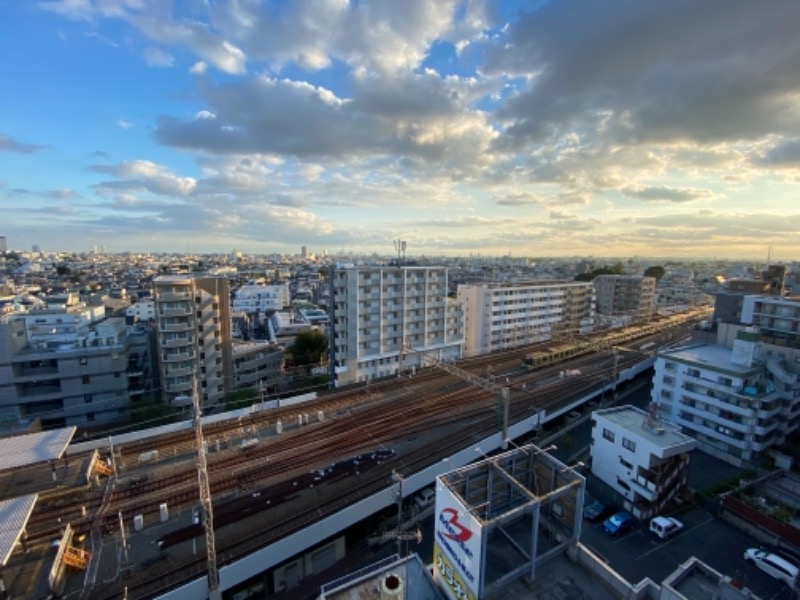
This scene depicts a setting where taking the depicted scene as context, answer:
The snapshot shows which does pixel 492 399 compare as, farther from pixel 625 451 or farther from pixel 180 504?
pixel 180 504

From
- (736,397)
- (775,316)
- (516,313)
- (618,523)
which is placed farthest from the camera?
(516,313)

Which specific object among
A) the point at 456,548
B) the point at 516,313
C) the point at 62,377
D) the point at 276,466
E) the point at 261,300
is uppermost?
the point at 456,548

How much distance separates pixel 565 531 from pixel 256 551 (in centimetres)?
1010

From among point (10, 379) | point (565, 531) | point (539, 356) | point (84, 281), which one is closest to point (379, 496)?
point (565, 531)

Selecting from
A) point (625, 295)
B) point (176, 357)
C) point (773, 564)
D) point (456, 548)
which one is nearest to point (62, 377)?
point (176, 357)

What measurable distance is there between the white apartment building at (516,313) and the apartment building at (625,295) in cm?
1367

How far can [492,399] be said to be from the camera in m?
25.7

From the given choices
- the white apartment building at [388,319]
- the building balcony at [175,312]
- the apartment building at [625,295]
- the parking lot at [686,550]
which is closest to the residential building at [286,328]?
the white apartment building at [388,319]

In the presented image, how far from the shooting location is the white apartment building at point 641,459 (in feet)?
55.0

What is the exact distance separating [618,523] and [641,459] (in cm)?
302

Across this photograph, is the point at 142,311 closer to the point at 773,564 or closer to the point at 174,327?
the point at 174,327

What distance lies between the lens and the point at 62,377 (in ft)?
81.6

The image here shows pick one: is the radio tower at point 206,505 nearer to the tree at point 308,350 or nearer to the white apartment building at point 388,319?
the white apartment building at point 388,319

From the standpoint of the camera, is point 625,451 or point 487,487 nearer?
point 487,487
